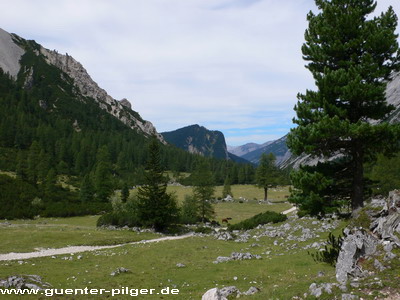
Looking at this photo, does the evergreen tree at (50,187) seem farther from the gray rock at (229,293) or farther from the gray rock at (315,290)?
the gray rock at (315,290)

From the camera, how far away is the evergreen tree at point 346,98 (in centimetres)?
1744

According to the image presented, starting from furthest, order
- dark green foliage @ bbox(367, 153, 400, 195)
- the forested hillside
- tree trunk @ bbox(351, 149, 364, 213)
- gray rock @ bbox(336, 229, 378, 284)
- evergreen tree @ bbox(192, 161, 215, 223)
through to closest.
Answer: the forested hillside
evergreen tree @ bbox(192, 161, 215, 223)
dark green foliage @ bbox(367, 153, 400, 195)
tree trunk @ bbox(351, 149, 364, 213)
gray rock @ bbox(336, 229, 378, 284)

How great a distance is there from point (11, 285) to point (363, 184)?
22.8m

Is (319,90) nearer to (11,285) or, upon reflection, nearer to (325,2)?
→ (325,2)

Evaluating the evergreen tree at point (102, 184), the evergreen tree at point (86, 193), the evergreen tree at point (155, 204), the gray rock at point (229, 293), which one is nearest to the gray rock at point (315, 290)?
the gray rock at point (229, 293)

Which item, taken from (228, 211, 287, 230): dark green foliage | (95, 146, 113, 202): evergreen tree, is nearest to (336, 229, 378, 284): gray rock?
(228, 211, 287, 230): dark green foliage

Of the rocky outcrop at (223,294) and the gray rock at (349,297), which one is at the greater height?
the gray rock at (349,297)

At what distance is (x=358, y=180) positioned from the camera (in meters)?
18.8

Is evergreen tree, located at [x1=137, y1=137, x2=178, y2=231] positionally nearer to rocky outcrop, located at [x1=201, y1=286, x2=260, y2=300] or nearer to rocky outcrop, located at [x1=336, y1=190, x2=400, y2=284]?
rocky outcrop, located at [x1=201, y1=286, x2=260, y2=300]

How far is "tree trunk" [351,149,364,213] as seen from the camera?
18719mm

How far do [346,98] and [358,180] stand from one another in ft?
17.7

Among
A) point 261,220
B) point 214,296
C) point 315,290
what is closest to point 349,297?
point 315,290

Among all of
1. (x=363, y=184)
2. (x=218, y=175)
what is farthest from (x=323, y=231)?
(x=218, y=175)

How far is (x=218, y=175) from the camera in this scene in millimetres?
181500
